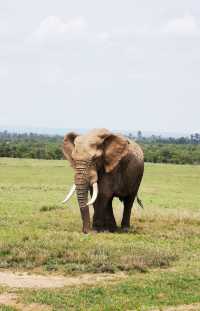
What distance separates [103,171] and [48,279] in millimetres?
5152

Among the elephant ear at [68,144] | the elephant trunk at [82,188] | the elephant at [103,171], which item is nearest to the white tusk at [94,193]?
the elephant at [103,171]

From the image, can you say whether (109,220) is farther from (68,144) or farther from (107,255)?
(107,255)

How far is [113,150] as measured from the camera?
15.7 meters

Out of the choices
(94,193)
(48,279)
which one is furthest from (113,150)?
(48,279)

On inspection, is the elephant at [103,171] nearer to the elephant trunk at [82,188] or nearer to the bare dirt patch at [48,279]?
the elephant trunk at [82,188]

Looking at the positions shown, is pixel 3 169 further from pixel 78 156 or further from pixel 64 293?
pixel 64 293

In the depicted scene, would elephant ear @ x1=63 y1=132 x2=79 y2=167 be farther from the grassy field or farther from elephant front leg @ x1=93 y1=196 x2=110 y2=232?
the grassy field

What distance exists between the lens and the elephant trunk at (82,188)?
15.0 m

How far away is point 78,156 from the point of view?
1512cm

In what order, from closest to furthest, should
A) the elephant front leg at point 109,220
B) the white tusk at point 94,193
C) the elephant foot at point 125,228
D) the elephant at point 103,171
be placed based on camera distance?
the white tusk at point 94,193 < the elephant at point 103,171 < the elephant front leg at point 109,220 < the elephant foot at point 125,228

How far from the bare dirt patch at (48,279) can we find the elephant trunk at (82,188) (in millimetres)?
3785

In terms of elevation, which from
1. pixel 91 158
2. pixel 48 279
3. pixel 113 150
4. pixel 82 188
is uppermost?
pixel 113 150

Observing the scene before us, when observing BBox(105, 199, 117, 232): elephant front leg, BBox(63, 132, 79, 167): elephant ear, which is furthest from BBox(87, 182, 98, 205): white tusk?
BBox(63, 132, 79, 167): elephant ear

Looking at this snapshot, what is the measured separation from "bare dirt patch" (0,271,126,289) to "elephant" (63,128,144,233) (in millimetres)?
3660
